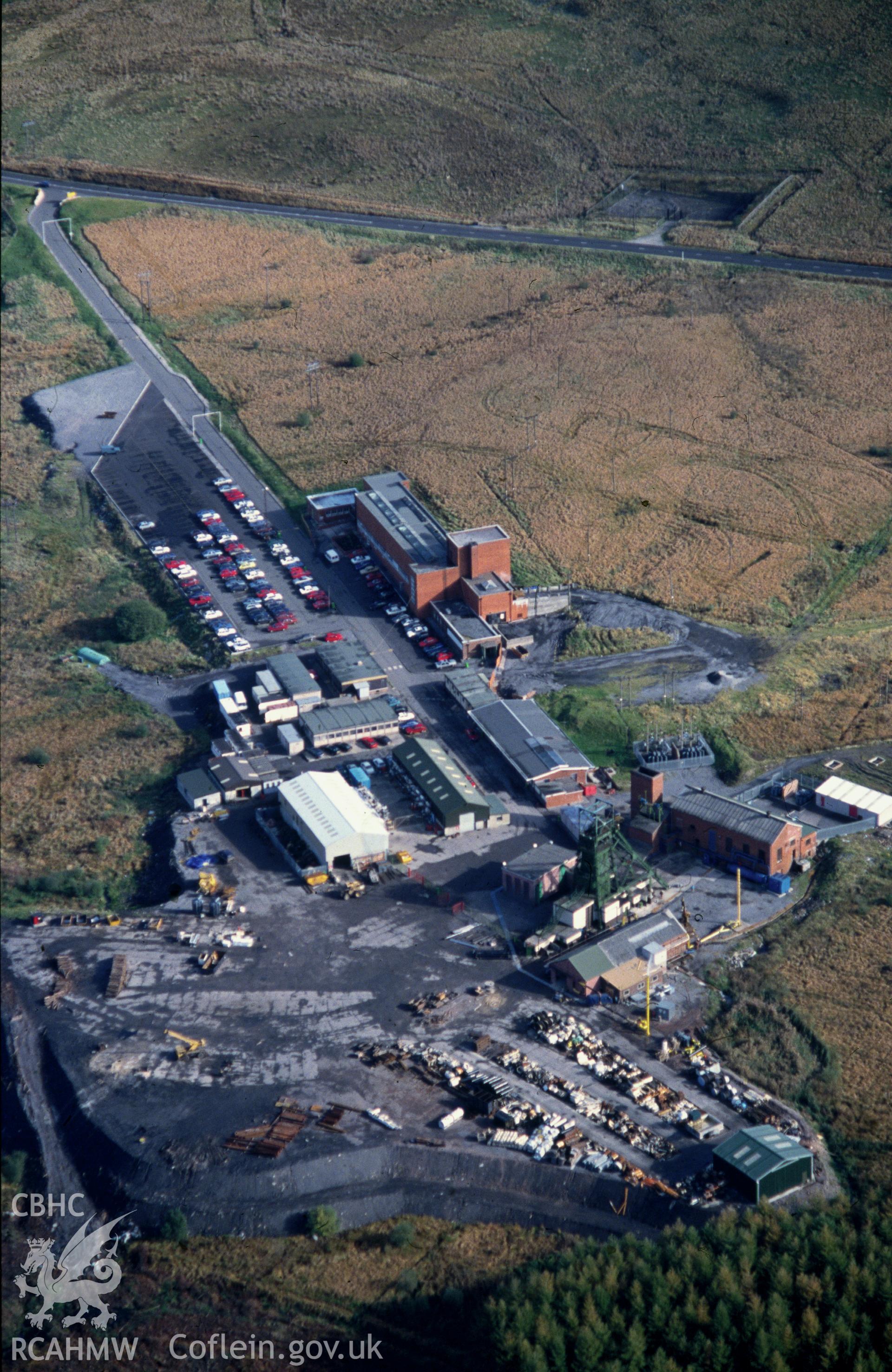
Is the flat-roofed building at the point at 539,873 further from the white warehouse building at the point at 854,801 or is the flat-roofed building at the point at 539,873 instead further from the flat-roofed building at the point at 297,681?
the flat-roofed building at the point at 297,681

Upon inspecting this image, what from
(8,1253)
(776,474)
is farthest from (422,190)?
(8,1253)

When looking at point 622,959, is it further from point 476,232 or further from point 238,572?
point 476,232

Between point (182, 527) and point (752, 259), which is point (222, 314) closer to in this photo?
point (182, 527)

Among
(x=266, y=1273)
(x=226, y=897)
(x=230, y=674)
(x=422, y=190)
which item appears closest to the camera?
(x=266, y=1273)

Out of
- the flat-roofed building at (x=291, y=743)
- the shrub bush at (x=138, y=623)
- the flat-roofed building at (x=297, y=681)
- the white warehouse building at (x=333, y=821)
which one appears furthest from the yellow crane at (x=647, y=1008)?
the shrub bush at (x=138, y=623)

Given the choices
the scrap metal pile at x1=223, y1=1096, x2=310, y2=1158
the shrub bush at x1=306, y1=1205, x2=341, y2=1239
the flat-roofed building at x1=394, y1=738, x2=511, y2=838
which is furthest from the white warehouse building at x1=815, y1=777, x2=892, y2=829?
the shrub bush at x1=306, y1=1205, x2=341, y2=1239

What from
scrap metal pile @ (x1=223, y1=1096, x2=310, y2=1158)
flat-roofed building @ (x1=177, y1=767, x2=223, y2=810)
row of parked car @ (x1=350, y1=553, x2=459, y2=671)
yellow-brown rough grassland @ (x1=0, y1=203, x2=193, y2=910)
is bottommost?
yellow-brown rough grassland @ (x1=0, y1=203, x2=193, y2=910)

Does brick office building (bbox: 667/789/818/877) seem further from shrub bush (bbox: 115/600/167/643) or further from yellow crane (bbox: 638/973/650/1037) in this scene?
shrub bush (bbox: 115/600/167/643)
